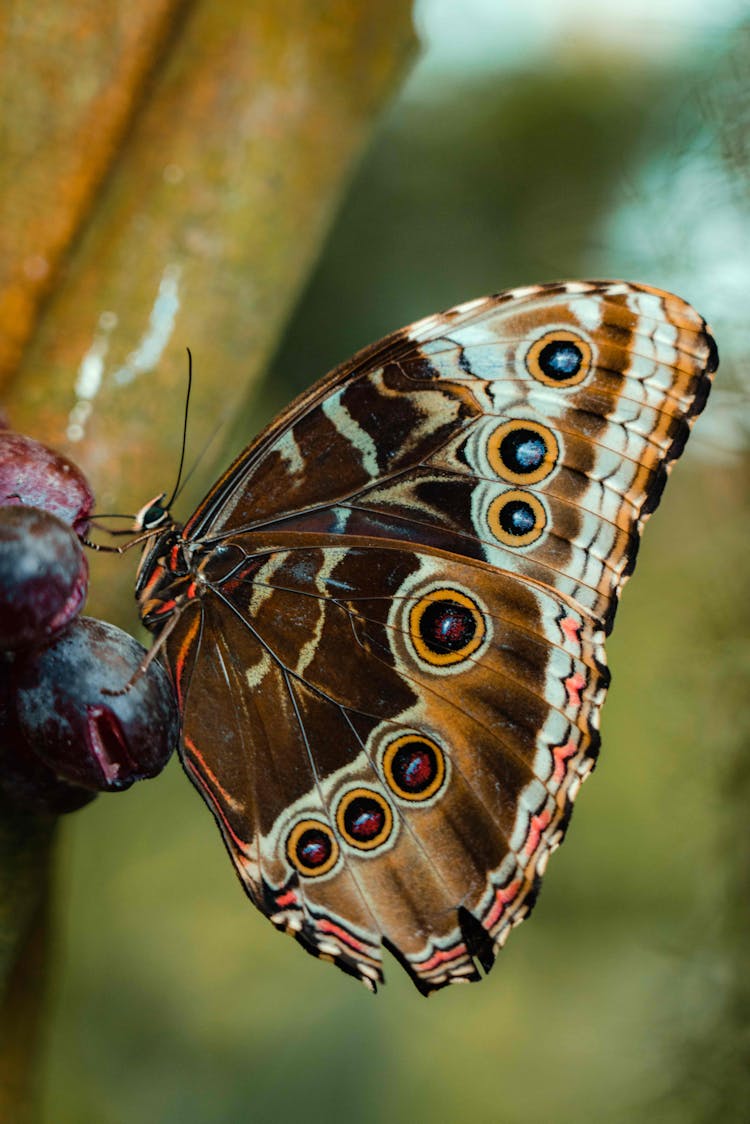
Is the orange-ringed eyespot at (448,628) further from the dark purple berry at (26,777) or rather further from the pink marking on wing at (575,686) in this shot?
the dark purple berry at (26,777)

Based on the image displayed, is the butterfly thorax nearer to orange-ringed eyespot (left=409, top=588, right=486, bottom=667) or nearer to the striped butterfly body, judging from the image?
the striped butterfly body

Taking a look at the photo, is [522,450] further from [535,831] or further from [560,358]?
[535,831]

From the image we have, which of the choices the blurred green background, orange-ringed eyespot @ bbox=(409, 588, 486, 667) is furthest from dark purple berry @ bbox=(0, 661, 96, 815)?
the blurred green background

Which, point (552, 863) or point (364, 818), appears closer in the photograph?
point (364, 818)

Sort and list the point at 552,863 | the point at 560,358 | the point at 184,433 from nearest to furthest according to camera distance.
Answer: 1. the point at 560,358
2. the point at 184,433
3. the point at 552,863

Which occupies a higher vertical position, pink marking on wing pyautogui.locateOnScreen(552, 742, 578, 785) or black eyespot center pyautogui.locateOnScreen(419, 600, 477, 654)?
black eyespot center pyautogui.locateOnScreen(419, 600, 477, 654)

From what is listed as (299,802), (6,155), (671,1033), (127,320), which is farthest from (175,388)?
(671,1033)

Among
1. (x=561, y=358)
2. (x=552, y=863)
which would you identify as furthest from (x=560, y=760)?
(x=552, y=863)

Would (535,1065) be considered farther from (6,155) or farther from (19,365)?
(6,155)
